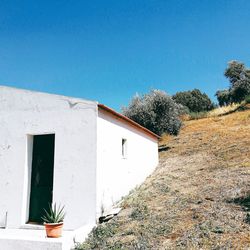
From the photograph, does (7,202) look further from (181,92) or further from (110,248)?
(181,92)

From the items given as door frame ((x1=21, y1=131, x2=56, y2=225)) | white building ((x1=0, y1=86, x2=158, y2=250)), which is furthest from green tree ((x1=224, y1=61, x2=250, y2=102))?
door frame ((x1=21, y1=131, x2=56, y2=225))

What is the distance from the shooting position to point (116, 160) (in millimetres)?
10164

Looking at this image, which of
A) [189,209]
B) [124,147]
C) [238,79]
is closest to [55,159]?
[124,147]

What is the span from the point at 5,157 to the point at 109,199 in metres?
3.85

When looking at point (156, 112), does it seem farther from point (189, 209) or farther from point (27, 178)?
point (27, 178)

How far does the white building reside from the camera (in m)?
8.41

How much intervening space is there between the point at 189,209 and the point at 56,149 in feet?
15.3

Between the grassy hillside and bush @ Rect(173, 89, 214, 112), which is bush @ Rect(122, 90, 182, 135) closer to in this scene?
the grassy hillside

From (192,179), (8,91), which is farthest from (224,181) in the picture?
(8,91)

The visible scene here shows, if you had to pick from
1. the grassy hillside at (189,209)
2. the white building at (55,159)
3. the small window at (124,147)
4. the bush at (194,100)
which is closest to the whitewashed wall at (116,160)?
the white building at (55,159)

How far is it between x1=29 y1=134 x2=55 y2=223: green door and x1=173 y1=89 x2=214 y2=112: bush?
38979 millimetres

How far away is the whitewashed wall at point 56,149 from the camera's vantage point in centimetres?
838

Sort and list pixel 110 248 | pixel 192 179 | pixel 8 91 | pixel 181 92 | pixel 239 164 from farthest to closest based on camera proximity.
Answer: pixel 181 92 < pixel 239 164 < pixel 192 179 < pixel 8 91 < pixel 110 248

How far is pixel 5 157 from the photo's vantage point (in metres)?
9.43
